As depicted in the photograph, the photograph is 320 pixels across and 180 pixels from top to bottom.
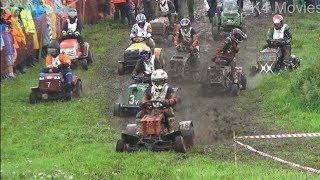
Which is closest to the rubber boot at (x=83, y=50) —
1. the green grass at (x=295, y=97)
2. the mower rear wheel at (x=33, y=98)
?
the mower rear wheel at (x=33, y=98)

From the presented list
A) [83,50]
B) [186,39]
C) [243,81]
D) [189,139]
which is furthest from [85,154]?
[83,50]

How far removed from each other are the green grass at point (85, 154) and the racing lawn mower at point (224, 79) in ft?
9.74

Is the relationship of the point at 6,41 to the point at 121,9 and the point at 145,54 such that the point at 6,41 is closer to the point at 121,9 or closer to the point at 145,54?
the point at 145,54

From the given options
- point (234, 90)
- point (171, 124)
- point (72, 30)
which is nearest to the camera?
point (171, 124)

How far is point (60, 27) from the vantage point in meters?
26.9

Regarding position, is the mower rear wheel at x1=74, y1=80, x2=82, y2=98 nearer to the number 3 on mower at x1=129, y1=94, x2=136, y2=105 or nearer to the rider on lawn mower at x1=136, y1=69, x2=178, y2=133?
the number 3 on mower at x1=129, y1=94, x2=136, y2=105

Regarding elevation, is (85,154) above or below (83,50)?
below

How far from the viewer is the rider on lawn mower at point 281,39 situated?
22.9 meters

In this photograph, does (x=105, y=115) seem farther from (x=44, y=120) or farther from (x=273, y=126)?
(x=273, y=126)

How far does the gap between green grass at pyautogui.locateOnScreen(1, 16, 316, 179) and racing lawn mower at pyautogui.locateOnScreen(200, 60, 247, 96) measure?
2.97m

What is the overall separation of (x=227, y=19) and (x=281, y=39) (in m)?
5.83

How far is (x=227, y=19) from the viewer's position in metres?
28.5

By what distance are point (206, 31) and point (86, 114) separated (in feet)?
41.7

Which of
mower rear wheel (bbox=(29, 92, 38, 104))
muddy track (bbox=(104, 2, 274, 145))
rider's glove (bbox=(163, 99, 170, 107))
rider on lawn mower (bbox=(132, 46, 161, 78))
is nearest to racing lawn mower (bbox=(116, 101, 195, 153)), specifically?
rider's glove (bbox=(163, 99, 170, 107))
